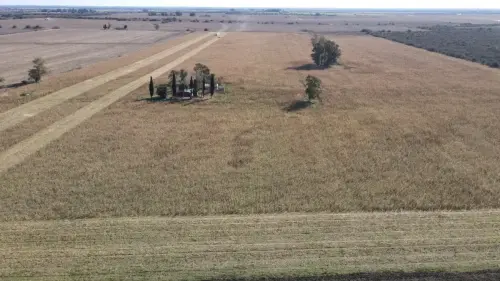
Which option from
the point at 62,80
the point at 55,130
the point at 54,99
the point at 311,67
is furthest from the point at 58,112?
the point at 311,67

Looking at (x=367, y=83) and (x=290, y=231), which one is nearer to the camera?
(x=290, y=231)

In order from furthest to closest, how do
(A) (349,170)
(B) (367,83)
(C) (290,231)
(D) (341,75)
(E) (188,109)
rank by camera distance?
(D) (341,75) → (B) (367,83) → (E) (188,109) → (A) (349,170) → (C) (290,231)

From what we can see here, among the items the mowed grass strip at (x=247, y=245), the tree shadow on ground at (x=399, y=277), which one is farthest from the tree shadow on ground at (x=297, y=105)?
the tree shadow on ground at (x=399, y=277)

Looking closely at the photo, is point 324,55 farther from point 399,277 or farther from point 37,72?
point 399,277

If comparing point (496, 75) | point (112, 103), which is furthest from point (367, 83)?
point (112, 103)

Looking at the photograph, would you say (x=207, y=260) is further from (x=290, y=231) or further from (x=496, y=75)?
(x=496, y=75)
